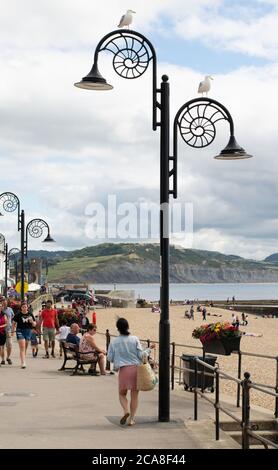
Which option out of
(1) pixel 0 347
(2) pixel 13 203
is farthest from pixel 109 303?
(1) pixel 0 347

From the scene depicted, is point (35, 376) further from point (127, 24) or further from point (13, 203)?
point (13, 203)

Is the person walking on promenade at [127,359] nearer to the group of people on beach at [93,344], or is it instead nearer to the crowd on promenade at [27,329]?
the group of people on beach at [93,344]

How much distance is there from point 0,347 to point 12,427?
8854 millimetres

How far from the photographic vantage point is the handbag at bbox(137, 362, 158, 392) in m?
10.3

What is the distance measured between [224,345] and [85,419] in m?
4.60

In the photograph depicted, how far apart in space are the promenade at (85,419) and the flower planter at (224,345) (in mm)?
1500

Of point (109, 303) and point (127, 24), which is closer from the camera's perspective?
point (127, 24)

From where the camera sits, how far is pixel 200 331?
50.2 ft

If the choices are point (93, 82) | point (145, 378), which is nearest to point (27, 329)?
point (145, 378)

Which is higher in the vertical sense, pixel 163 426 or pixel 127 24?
pixel 127 24

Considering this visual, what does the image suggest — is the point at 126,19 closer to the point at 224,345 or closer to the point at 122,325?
the point at 122,325

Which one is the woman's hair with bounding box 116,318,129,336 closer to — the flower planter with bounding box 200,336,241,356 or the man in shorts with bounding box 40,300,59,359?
the flower planter with bounding box 200,336,241,356

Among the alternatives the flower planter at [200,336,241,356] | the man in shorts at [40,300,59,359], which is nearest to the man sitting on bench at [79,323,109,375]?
the flower planter at [200,336,241,356]

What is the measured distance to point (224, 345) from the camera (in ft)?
48.4
